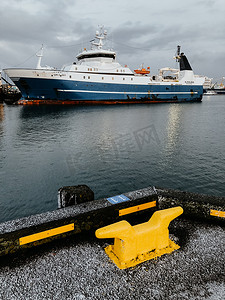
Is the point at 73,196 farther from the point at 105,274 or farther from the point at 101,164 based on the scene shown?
the point at 101,164

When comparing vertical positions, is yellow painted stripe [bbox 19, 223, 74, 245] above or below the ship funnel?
below

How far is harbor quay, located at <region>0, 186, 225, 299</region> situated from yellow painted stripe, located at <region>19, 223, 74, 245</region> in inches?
0.6

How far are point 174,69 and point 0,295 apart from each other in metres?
59.9

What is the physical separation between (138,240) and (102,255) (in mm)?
624

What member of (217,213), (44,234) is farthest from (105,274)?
(217,213)

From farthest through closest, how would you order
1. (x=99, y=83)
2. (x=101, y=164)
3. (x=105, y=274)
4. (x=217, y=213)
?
(x=99, y=83) < (x=101, y=164) < (x=217, y=213) < (x=105, y=274)

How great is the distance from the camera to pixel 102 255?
128 inches

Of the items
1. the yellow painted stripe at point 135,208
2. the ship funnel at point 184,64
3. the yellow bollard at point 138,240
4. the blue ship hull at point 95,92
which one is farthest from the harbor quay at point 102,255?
the ship funnel at point 184,64

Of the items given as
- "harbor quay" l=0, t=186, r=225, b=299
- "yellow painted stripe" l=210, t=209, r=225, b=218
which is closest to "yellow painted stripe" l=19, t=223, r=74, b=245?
"harbor quay" l=0, t=186, r=225, b=299

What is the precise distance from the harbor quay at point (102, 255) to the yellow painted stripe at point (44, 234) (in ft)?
0.05

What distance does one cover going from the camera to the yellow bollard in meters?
3.04

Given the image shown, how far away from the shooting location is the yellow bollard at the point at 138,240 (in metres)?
3.04

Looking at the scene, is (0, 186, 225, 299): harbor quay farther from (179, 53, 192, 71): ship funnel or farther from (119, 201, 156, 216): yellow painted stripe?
(179, 53, 192, 71): ship funnel

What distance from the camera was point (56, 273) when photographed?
9.44ft
